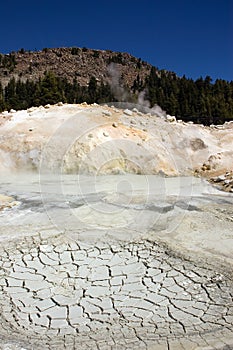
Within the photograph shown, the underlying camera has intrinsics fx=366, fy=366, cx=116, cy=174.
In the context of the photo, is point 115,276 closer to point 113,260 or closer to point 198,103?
point 113,260

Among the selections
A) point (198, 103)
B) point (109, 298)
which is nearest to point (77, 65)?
point (198, 103)

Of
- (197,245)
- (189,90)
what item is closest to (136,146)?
(197,245)

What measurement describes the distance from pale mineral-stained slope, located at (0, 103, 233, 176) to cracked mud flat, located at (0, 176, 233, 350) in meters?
3.66

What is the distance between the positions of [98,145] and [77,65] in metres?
75.7

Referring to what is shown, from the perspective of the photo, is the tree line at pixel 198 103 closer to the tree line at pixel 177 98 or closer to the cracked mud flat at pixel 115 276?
the tree line at pixel 177 98

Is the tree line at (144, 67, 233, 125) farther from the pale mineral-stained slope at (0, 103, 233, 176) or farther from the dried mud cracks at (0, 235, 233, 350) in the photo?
the dried mud cracks at (0, 235, 233, 350)

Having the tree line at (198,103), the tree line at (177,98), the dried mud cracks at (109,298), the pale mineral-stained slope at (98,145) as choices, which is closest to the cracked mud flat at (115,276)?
the dried mud cracks at (109,298)

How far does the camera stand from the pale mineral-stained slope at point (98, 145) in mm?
9562

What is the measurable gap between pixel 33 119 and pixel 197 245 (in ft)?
25.9

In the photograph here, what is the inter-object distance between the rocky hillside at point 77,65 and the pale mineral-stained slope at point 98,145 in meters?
61.6

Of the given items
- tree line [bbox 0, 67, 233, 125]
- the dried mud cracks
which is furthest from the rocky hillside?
the dried mud cracks

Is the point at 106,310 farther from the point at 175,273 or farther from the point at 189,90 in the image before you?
the point at 189,90

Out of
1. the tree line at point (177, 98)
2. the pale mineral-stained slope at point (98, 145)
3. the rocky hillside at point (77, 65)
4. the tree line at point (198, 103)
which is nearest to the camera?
the pale mineral-stained slope at point (98, 145)

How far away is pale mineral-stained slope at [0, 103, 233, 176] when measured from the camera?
9.56 meters
